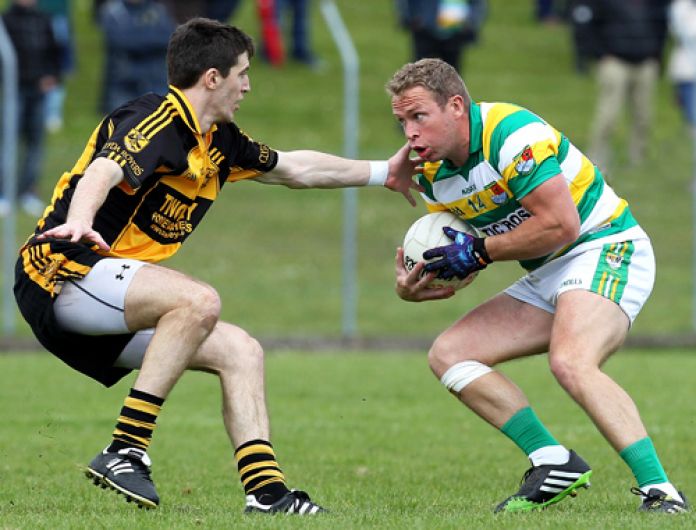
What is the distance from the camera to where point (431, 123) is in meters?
6.66

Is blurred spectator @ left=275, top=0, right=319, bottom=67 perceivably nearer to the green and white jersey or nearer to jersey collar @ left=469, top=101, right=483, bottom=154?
the green and white jersey

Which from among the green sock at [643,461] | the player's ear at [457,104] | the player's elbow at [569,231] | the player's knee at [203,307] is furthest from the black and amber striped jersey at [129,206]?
the green sock at [643,461]

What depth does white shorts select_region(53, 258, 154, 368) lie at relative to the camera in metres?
6.33

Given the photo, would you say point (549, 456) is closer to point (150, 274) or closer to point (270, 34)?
point (150, 274)

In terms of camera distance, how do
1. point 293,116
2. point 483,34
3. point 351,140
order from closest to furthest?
1. point 351,140
2. point 293,116
3. point 483,34

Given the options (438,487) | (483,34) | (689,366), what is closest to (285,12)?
(483,34)

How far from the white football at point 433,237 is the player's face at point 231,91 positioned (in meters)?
1.05

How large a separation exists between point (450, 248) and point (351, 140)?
761 centimetres

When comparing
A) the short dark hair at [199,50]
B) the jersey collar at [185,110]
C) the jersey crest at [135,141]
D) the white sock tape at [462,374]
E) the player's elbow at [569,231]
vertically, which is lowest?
the white sock tape at [462,374]

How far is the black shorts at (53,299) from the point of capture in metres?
6.43

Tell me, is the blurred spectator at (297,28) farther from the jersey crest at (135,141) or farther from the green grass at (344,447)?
the jersey crest at (135,141)

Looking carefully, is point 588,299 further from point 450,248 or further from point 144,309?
point 144,309

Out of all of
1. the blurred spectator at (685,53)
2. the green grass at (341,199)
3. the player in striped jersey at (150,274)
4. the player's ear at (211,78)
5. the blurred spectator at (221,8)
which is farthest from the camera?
the blurred spectator at (221,8)

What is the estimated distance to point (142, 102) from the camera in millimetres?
6586
